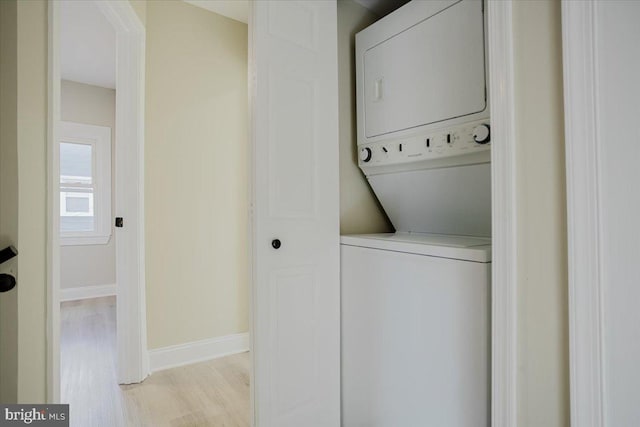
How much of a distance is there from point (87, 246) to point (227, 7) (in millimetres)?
3637

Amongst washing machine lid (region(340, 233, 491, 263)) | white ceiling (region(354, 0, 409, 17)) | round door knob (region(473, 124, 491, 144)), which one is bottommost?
washing machine lid (region(340, 233, 491, 263))

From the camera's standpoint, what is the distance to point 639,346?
72 centimetres

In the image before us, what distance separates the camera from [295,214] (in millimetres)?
1492

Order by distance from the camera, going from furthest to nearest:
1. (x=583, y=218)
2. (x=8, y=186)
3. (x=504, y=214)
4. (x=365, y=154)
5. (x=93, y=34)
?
(x=93, y=34), (x=365, y=154), (x=8, y=186), (x=504, y=214), (x=583, y=218)

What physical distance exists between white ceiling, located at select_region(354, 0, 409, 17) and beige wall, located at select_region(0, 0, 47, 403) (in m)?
1.55

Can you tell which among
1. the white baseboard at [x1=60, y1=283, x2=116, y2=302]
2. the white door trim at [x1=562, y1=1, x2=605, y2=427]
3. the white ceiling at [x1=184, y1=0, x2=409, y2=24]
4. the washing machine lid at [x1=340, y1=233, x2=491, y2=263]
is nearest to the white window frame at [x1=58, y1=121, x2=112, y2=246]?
the white baseboard at [x1=60, y1=283, x2=116, y2=302]

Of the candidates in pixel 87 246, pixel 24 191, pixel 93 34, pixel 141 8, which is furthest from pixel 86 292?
pixel 24 191

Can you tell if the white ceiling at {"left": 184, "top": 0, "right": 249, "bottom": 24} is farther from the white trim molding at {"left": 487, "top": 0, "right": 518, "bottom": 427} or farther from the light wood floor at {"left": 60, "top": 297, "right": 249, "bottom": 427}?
the light wood floor at {"left": 60, "top": 297, "right": 249, "bottom": 427}

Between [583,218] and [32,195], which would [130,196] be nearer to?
[32,195]

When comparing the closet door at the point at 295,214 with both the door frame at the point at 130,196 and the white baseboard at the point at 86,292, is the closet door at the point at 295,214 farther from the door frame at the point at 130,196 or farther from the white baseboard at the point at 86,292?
the white baseboard at the point at 86,292

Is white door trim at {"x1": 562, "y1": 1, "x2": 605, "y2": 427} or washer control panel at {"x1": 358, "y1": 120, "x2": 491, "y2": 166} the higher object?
washer control panel at {"x1": 358, "y1": 120, "x2": 491, "y2": 166}

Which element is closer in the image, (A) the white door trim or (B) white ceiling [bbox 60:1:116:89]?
(A) the white door trim

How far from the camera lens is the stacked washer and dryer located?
1.09m

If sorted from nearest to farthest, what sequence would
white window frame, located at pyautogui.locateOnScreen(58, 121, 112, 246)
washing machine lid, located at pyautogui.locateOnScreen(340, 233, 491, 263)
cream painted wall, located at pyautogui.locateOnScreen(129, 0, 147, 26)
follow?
washing machine lid, located at pyautogui.locateOnScreen(340, 233, 491, 263), cream painted wall, located at pyautogui.locateOnScreen(129, 0, 147, 26), white window frame, located at pyautogui.locateOnScreen(58, 121, 112, 246)
